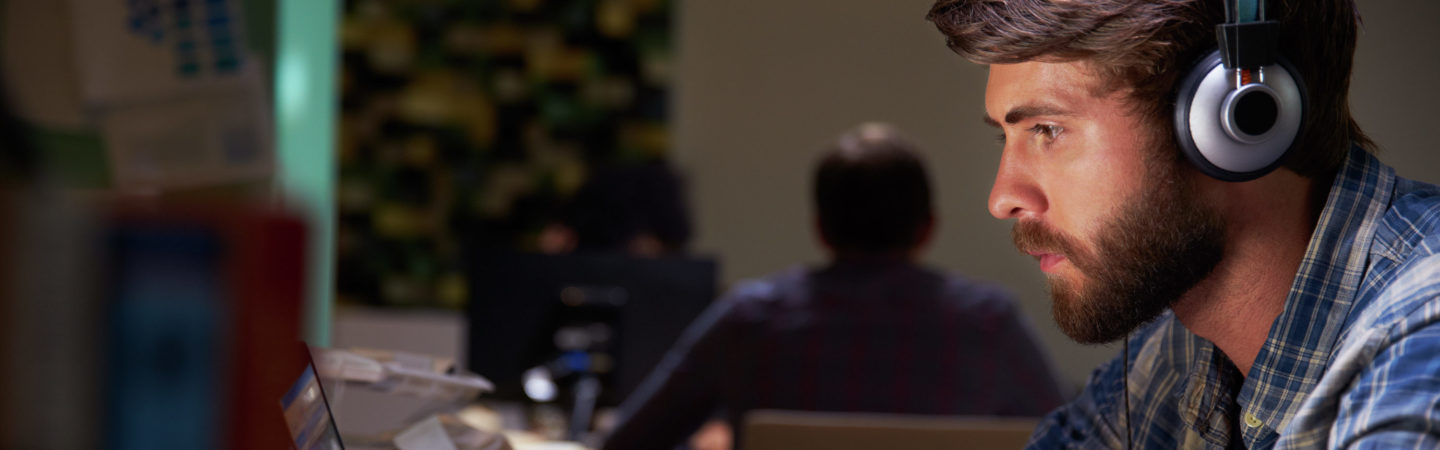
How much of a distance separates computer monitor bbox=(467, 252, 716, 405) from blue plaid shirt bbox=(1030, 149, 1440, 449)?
0.87 metres

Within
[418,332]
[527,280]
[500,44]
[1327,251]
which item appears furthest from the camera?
[500,44]

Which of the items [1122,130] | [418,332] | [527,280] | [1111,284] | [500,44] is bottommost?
[418,332]

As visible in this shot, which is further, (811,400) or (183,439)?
(811,400)

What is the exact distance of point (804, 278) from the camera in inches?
62.8

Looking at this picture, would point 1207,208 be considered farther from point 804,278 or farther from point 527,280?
point 527,280

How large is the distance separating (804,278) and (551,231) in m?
1.58

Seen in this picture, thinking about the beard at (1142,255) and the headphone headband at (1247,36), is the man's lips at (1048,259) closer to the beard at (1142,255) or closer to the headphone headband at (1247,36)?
the beard at (1142,255)

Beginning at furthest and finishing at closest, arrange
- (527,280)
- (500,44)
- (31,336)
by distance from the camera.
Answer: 1. (500,44)
2. (527,280)
3. (31,336)

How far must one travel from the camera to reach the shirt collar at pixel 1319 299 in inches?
27.5

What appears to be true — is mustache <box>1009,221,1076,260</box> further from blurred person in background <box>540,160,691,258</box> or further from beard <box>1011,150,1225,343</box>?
blurred person in background <box>540,160,691,258</box>

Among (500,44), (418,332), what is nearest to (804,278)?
(418,332)

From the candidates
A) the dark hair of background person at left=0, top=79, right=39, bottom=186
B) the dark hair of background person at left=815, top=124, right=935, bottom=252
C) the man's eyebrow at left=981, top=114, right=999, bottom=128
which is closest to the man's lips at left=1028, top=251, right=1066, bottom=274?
the man's eyebrow at left=981, top=114, right=999, bottom=128

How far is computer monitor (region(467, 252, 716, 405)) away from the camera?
1729 mm

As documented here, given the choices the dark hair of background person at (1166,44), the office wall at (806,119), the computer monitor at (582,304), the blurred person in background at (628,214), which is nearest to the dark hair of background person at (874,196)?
the computer monitor at (582,304)
